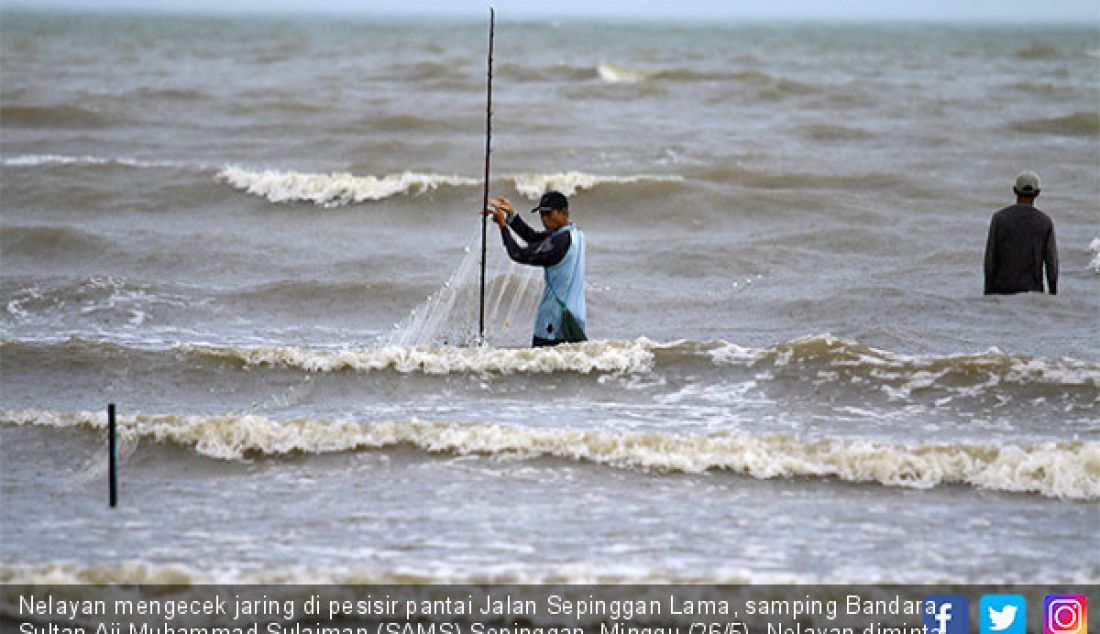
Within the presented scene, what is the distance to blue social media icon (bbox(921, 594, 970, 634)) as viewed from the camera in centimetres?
589

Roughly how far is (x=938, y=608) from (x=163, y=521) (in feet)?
11.2

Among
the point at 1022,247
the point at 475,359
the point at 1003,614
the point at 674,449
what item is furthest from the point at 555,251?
the point at 1022,247

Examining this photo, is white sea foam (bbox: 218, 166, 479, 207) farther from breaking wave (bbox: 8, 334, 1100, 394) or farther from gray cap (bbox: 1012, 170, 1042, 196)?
gray cap (bbox: 1012, 170, 1042, 196)

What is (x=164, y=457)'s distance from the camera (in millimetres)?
7809

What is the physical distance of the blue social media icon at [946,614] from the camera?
5891mm

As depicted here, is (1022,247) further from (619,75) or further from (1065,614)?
(619,75)

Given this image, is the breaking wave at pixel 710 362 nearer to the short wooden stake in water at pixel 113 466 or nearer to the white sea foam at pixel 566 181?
the short wooden stake in water at pixel 113 466

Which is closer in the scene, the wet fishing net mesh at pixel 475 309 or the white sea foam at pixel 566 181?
the wet fishing net mesh at pixel 475 309

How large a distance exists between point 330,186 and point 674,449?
10.6 metres

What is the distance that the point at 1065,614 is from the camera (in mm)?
5879

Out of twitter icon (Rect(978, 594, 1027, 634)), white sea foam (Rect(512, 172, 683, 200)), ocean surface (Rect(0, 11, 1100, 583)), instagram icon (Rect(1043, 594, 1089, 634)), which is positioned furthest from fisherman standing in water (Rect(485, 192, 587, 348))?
white sea foam (Rect(512, 172, 683, 200))

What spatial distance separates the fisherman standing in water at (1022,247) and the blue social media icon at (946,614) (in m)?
4.30

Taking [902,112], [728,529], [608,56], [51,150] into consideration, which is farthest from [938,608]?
[608,56]

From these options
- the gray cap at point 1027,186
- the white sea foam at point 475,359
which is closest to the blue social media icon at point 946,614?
the white sea foam at point 475,359
